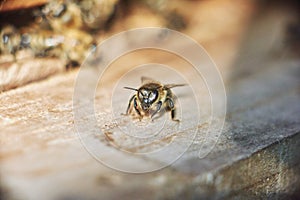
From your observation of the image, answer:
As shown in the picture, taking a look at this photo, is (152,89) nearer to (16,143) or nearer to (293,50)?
(16,143)

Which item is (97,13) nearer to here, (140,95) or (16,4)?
(16,4)

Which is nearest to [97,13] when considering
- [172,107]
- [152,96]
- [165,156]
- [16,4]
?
[16,4]

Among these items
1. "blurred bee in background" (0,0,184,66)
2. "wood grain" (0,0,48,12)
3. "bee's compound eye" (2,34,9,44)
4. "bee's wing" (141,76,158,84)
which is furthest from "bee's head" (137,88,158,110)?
"bee's compound eye" (2,34,9,44)

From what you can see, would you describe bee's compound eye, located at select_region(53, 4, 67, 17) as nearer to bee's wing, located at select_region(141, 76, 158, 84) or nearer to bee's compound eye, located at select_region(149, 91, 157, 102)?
bee's wing, located at select_region(141, 76, 158, 84)

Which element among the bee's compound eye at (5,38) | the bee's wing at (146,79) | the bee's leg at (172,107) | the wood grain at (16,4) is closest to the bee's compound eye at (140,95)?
the bee's leg at (172,107)

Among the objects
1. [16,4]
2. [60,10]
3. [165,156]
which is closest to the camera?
[165,156]

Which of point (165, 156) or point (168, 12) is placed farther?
point (168, 12)

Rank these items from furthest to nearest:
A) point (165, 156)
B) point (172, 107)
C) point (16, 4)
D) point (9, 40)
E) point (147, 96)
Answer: point (9, 40)
point (16, 4)
point (147, 96)
point (172, 107)
point (165, 156)

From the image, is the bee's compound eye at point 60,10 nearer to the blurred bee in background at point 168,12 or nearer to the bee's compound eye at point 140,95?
the blurred bee in background at point 168,12
